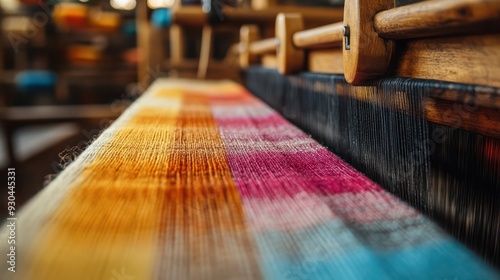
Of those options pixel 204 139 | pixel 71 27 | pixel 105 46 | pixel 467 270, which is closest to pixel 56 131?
pixel 71 27

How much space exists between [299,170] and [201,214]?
38cm

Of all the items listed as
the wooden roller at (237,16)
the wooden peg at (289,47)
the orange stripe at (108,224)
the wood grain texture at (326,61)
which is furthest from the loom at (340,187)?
the wooden roller at (237,16)

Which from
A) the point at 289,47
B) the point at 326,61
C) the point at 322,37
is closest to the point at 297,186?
the point at 322,37

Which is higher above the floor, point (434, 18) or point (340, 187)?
point (434, 18)

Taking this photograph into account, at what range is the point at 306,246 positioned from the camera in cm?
76

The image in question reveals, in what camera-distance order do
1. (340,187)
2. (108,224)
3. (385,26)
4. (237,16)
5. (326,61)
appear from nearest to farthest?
(108,224), (340,187), (385,26), (326,61), (237,16)

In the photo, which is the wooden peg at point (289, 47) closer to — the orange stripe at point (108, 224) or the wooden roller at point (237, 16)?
the orange stripe at point (108, 224)

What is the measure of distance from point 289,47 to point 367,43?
113cm

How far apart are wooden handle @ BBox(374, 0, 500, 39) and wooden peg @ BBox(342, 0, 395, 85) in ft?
0.09

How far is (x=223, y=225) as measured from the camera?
826 millimetres

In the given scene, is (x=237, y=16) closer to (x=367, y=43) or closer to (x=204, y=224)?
(x=367, y=43)

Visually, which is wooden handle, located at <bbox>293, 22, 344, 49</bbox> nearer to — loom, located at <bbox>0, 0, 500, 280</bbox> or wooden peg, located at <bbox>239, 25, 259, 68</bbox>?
loom, located at <bbox>0, 0, 500, 280</bbox>

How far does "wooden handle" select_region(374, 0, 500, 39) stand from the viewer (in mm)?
790

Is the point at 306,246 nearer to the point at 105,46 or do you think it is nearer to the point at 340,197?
the point at 340,197
